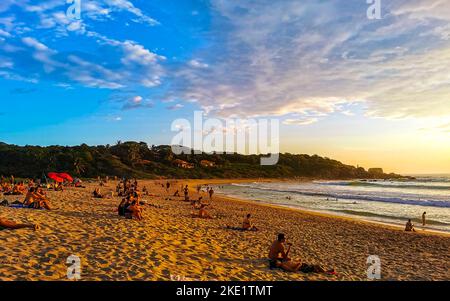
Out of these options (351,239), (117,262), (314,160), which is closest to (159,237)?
(117,262)

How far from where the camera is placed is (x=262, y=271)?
9547mm

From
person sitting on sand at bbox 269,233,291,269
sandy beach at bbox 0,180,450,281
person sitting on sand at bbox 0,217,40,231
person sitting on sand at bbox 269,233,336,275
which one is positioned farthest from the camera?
person sitting on sand at bbox 0,217,40,231

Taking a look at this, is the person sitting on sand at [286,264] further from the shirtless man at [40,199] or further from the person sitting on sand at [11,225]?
the shirtless man at [40,199]

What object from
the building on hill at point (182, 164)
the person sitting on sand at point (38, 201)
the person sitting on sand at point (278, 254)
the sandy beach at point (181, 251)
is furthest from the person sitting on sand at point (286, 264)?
the building on hill at point (182, 164)

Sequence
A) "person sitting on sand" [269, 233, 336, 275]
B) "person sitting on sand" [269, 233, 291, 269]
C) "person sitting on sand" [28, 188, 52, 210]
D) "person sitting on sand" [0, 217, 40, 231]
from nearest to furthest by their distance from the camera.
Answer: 1. "person sitting on sand" [269, 233, 336, 275]
2. "person sitting on sand" [269, 233, 291, 269]
3. "person sitting on sand" [0, 217, 40, 231]
4. "person sitting on sand" [28, 188, 52, 210]

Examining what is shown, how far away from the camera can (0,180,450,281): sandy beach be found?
8.11 metres

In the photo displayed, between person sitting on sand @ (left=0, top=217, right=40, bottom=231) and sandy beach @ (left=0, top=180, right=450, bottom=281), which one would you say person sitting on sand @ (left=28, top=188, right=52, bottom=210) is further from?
person sitting on sand @ (left=0, top=217, right=40, bottom=231)

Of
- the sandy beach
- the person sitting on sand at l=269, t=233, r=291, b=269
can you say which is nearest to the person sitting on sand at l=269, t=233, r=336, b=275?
the person sitting on sand at l=269, t=233, r=291, b=269

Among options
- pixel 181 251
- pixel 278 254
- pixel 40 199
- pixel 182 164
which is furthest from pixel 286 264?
pixel 182 164

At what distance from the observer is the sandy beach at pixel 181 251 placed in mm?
8109

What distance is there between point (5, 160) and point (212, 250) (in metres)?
81.5

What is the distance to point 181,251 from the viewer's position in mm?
10477

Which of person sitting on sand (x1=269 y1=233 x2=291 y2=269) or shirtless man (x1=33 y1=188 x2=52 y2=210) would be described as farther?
shirtless man (x1=33 y1=188 x2=52 y2=210)
